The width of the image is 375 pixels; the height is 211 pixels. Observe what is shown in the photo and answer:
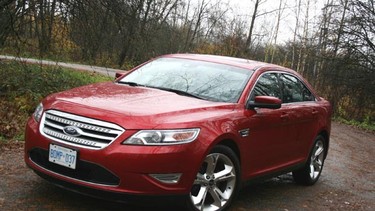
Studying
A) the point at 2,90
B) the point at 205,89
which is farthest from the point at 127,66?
the point at 205,89

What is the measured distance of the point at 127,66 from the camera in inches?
1352

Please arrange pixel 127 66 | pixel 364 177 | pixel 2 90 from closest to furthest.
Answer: pixel 364 177 → pixel 2 90 → pixel 127 66

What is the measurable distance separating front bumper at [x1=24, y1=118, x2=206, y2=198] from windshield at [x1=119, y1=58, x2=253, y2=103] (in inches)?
44.4

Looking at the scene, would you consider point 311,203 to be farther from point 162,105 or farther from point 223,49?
point 223,49

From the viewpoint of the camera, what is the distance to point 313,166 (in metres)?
7.06

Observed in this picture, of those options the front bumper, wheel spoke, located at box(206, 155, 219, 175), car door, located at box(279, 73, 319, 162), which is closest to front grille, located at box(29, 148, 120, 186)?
the front bumper

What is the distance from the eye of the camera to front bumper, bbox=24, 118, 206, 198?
3854mm

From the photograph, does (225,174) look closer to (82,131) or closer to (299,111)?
(82,131)

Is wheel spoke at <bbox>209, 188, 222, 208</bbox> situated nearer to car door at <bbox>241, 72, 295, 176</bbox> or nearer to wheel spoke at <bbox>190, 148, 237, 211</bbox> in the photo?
wheel spoke at <bbox>190, 148, 237, 211</bbox>

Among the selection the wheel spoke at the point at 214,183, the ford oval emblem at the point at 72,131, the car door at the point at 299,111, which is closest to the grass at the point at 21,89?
the ford oval emblem at the point at 72,131

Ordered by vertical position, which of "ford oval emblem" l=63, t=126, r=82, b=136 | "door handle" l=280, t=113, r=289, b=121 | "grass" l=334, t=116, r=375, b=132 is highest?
"door handle" l=280, t=113, r=289, b=121

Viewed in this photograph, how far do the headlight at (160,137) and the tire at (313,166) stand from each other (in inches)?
129

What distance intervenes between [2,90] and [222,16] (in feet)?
102

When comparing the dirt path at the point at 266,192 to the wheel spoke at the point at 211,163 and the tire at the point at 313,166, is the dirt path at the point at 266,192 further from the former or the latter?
the wheel spoke at the point at 211,163
